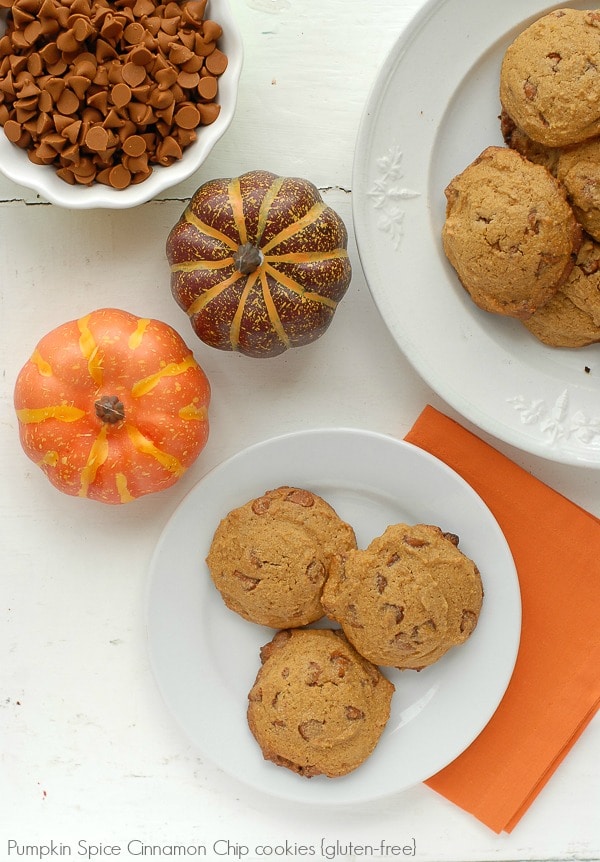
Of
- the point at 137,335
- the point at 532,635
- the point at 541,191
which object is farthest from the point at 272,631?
the point at 541,191

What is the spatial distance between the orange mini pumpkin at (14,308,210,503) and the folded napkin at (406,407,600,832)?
574mm

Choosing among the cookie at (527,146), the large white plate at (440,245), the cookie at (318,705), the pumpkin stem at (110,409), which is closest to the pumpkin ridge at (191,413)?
the pumpkin stem at (110,409)

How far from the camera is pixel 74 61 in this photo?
1.54 metres

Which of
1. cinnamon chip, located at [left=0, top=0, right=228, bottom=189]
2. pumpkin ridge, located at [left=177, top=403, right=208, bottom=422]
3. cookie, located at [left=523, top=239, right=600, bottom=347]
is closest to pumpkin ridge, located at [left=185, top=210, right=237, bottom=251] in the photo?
cinnamon chip, located at [left=0, top=0, right=228, bottom=189]

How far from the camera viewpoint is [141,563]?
188 cm

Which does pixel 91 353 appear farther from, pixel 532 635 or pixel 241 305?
pixel 532 635

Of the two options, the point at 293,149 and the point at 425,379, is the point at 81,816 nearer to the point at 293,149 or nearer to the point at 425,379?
the point at 425,379

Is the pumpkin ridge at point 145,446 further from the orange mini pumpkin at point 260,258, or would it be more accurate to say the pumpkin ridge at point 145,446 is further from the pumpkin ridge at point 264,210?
the pumpkin ridge at point 264,210

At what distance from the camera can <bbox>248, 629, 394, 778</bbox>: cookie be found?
1.68 metres

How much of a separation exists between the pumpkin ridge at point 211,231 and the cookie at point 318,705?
87 centimetres

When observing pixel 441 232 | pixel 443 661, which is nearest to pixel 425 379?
pixel 441 232

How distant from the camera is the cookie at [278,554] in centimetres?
170

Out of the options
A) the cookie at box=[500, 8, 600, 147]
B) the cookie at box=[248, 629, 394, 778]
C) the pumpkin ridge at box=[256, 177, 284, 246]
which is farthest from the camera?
the cookie at box=[248, 629, 394, 778]

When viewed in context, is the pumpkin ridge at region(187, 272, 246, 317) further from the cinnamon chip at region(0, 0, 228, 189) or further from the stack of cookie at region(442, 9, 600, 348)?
the stack of cookie at region(442, 9, 600, 348)
